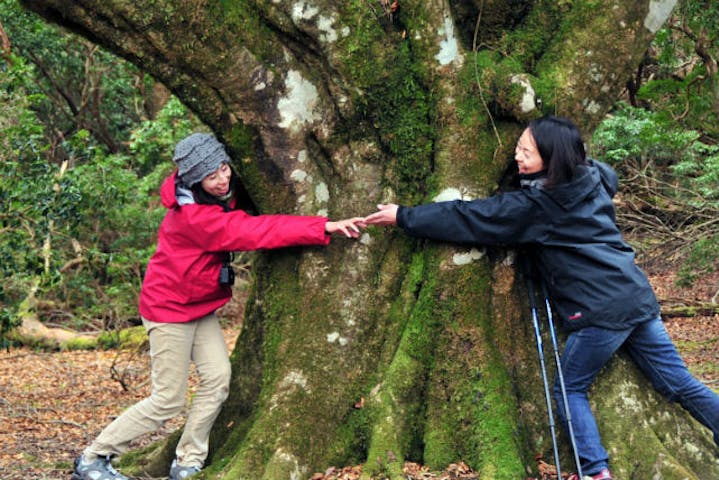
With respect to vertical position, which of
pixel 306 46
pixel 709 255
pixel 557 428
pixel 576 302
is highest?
pixel 709 255

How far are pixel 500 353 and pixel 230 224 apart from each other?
70.5 inches

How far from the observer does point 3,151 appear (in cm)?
762

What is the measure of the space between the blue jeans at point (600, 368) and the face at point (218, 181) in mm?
2257

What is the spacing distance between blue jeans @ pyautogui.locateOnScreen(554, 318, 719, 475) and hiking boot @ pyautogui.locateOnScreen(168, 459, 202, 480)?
2.25 metres

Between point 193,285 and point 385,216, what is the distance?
126 centimetres

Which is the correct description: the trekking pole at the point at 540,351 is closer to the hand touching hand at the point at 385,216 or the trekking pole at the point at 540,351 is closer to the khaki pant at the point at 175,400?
the hand touching hand at the point at 385,216

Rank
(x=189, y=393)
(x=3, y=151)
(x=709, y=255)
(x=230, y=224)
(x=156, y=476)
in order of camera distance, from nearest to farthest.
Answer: (x=230, y=224) → (x=156, y=476) → (x=3, y=151) → (x=189, y=393) → (x=709, y=255)

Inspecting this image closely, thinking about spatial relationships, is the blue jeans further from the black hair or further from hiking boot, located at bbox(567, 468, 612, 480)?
the black hair

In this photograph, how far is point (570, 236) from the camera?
4.38 meters

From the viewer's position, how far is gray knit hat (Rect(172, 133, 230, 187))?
15.4ft

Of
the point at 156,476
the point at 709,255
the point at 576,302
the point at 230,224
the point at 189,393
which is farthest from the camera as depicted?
the point at 709,255

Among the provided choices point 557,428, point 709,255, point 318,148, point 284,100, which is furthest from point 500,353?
point 709,255

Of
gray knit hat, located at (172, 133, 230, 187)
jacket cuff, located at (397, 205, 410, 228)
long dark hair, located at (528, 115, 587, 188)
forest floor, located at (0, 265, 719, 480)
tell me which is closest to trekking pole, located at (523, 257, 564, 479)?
forest floor, located at (0, 265, 719, 480)

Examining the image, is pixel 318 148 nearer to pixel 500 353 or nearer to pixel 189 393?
pixel 500 353
